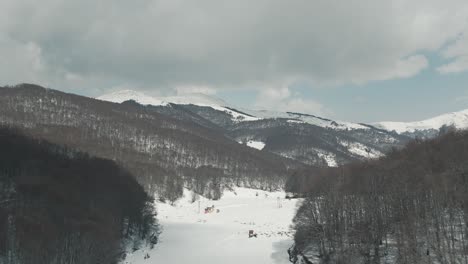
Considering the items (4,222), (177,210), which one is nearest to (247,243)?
(4,222)

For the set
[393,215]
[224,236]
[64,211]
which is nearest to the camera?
[393,215]

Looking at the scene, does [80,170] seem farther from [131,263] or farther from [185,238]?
Result: [131,263]

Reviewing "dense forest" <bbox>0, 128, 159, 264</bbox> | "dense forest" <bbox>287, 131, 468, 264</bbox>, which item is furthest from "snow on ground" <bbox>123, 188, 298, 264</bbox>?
"dense forest" <bbox>287, 131, 468, 264</bbox>

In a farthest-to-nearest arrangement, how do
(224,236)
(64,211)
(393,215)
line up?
1. (224,236)
2. (64,211)
3. (393,215)

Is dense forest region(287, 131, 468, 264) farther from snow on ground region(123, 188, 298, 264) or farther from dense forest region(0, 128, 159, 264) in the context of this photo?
dense forest region(0, 128, 159, 264)

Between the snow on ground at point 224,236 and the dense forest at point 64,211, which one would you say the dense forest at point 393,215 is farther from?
the dense forest at point 64,211

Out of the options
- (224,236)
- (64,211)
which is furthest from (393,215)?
(224,236)

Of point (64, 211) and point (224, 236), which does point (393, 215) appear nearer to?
point (64, 211)
